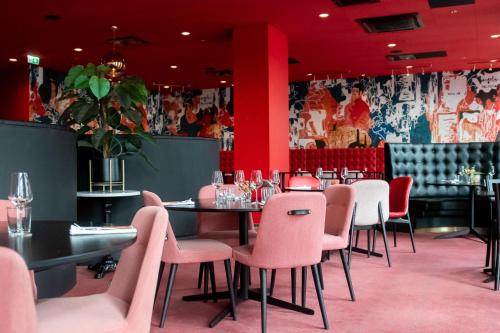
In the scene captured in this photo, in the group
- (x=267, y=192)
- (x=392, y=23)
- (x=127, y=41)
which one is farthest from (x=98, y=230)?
(x=127, y=41)

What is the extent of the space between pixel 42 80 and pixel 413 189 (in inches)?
329

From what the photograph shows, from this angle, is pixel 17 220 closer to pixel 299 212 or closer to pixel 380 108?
pixel 299 212

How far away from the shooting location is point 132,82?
16.7ft

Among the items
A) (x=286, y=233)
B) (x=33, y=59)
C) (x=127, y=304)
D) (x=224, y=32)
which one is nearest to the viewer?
(x=127, y=304)

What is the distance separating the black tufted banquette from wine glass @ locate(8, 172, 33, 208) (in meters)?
6.88

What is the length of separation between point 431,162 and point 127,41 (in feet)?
18.1

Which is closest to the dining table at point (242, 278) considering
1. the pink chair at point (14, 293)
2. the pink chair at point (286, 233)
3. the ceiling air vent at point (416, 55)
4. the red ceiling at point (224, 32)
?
the pink chair at point (286, 233)

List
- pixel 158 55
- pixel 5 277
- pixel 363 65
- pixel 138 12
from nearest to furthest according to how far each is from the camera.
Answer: pixel 5 277, pixel 138 12, pixel 158 55, pixel 363 65

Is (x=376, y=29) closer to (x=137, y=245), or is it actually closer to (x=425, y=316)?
(x=425, y=316)

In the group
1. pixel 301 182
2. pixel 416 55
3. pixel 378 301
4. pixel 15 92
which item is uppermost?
pixel 416 55

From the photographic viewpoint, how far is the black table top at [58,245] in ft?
4.56

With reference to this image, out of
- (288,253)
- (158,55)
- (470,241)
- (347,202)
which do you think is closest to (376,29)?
(470,241)

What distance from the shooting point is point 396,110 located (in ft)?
40.6

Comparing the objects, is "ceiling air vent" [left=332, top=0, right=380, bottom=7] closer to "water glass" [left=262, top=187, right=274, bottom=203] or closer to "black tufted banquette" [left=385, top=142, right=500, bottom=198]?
"black tufted banquette" [left=385, top=142, right=500, bottom=198]
